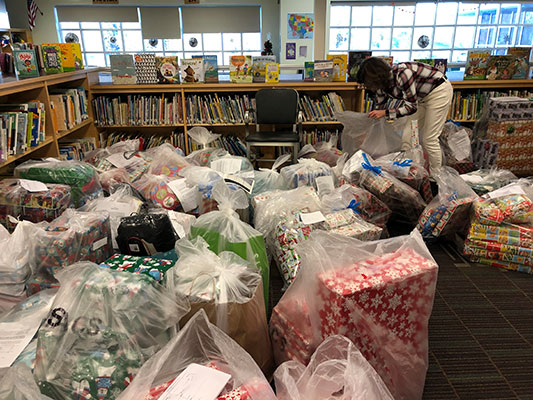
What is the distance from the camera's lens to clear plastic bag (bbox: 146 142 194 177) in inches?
115

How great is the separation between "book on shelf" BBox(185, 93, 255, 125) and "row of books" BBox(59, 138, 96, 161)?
3.26 ft

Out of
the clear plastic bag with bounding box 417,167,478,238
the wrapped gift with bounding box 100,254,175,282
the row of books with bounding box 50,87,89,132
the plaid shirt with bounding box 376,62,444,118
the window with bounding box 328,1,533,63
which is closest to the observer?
the wrapped gift with bounding box 100,254,175,282

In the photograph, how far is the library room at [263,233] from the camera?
1.19 meters

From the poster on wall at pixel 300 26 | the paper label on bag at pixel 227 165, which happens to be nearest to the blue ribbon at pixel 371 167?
the paper label on bag at pixel 227 165

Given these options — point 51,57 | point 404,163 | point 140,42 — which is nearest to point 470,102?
point 404,163

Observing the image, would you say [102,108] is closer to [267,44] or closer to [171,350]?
[267,44]

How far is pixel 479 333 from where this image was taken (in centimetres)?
193

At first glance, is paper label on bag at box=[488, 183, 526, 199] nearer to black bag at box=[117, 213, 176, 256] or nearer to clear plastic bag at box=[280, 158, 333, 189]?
clear plastic bag at box=[280, 158, 333, 189]

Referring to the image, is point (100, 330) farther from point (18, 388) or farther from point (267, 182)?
point (267, 182)

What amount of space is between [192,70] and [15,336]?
3.15 meters

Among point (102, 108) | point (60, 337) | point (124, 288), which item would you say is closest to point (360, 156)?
point (124, 288)

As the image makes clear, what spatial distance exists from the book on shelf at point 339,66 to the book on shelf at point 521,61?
171 centimetres

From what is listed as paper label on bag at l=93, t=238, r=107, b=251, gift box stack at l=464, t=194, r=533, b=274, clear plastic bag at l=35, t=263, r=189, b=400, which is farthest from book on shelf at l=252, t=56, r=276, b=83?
clear plastic bag at l=35, t=263, r=189, b=400

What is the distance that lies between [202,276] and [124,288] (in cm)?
28
